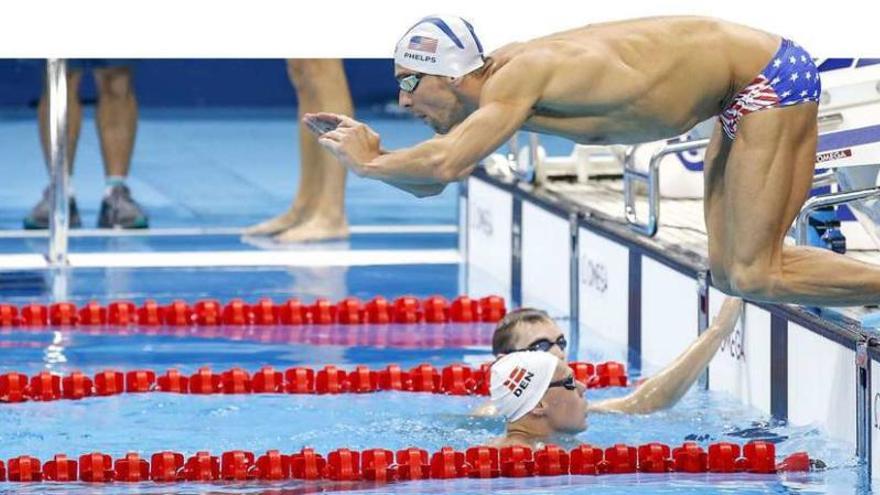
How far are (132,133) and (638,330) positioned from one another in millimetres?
3807

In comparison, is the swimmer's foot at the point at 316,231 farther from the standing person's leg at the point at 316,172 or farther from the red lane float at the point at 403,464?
the red lane float at the point at 403,464

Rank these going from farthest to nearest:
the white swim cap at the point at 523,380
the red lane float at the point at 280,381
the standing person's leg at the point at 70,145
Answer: the standing person's leg at the point at 70,145
the red lane float at the point at 280,381
the white swim cap at the point at 523,380

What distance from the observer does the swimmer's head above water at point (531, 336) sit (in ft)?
17.3

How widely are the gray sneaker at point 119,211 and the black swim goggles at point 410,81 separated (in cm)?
568

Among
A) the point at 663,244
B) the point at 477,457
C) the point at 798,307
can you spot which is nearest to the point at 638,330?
the point at 663,244

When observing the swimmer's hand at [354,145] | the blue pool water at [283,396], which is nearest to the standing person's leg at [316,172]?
the blue pool water at [283,396]

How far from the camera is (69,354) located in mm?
6934

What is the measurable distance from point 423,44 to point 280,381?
216cm

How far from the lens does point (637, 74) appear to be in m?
4.39

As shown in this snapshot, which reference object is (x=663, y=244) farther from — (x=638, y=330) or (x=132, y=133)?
(x=132, y=133)

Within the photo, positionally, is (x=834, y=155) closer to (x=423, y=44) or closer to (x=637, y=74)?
(x=637, y=74)

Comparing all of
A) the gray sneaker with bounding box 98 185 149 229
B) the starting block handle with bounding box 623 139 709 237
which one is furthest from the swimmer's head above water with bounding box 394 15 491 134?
the gray sneaker with bounding box 98 185 149 229

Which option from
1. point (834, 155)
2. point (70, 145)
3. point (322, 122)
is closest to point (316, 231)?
point (70, 145)

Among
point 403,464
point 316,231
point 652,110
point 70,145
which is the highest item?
point 70,145
